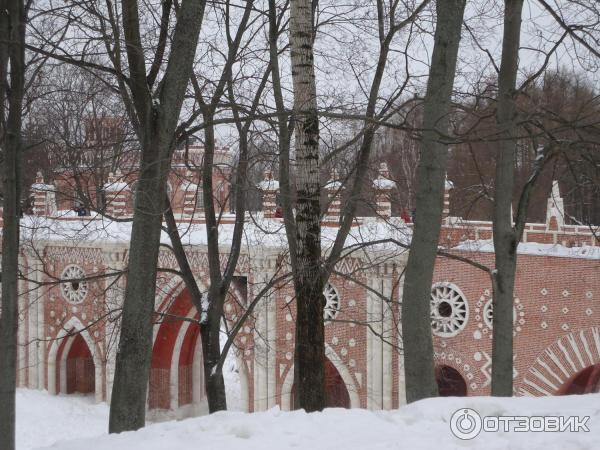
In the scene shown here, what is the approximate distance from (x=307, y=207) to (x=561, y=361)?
24.5 ft

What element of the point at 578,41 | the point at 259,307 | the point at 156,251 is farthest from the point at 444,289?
the point at 156,251

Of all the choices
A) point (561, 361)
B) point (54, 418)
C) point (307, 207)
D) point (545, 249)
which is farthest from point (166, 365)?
point (307, 207)

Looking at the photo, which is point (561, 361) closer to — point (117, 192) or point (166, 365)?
point (117, 192)

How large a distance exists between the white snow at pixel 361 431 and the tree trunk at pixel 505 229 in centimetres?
163

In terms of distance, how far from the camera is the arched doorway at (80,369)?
18.8m

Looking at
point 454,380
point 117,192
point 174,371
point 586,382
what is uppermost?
point 117,192

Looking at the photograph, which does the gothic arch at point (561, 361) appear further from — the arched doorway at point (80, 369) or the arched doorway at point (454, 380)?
the arched doorway at point (80, 369)

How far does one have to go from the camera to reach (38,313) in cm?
1788

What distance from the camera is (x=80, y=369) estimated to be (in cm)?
1905

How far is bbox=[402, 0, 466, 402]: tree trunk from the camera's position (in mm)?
5586

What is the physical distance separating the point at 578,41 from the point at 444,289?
22.0ft

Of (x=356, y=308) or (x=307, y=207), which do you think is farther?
(x=356, y=308)

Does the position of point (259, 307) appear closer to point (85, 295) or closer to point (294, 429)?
point (85, 295)

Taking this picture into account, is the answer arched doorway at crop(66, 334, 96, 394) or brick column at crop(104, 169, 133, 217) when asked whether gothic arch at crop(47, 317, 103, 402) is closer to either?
arched doorway at crop(66, 334, 96, 394)
